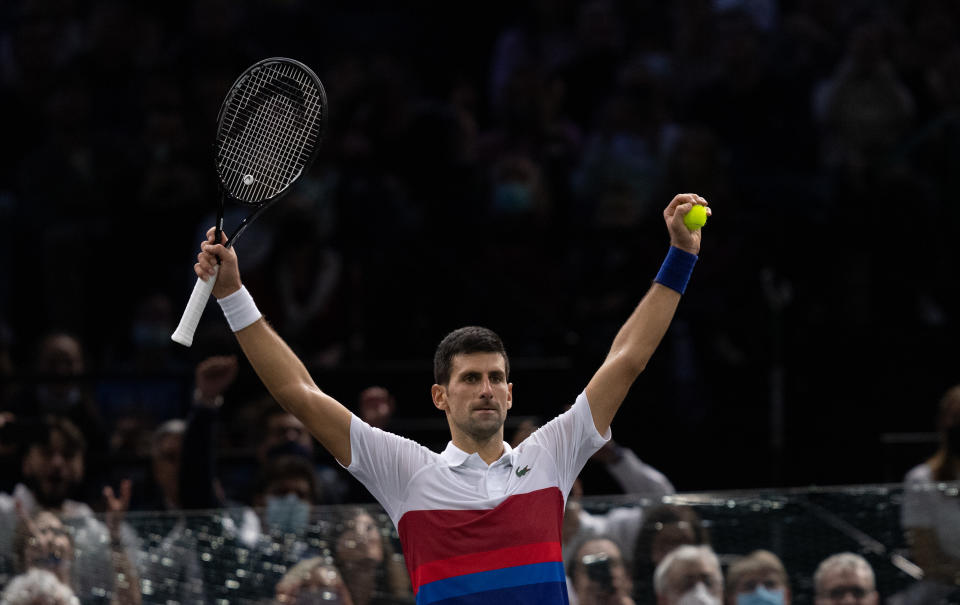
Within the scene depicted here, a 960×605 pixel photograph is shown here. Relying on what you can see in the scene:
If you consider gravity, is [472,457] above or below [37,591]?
above

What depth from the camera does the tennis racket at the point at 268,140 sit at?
4.75m

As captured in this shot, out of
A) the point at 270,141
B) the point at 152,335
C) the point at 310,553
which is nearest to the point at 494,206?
the point at 152,335

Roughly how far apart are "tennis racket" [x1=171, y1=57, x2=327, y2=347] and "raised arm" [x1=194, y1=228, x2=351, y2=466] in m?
0.33

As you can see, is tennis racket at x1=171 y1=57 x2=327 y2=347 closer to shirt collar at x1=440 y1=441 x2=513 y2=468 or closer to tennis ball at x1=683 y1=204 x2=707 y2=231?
shirt collar at x1=440 y1=441 x2=513 y2=468

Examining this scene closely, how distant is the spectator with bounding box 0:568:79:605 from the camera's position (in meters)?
5.72

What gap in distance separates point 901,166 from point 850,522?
4.45 meters

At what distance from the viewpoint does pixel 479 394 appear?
438 centimetres

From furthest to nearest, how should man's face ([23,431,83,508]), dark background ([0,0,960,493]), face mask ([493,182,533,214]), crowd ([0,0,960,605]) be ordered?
face mask ([493,182,533,214]), dark background ([0,0,960,493]), crowd ([0,0,960,605]), man's face ([23,431,83,508])

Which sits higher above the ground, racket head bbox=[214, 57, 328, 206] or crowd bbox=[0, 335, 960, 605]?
racket head bbox=[214, 57, 328, 206]

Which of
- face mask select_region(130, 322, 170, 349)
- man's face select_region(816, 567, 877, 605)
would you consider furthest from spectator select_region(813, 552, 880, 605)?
face mask select_region(130, 322, 170, 349)

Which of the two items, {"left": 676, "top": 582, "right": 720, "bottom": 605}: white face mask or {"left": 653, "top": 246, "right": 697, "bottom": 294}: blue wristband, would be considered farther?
{"left": 676, "top": 582, "right": 720, "bottom": 605}: white face mask

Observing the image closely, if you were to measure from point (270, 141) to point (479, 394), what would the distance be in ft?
3.87

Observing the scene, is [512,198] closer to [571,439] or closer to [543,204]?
[543,204]

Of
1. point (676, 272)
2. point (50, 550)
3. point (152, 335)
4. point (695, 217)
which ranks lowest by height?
point (50, 550)
